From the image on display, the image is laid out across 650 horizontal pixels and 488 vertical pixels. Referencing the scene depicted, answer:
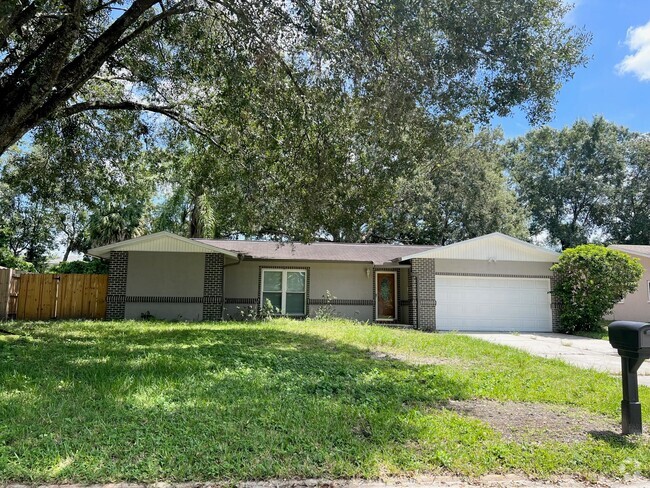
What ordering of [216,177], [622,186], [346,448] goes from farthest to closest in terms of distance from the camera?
[622,186] → [216,177] → [346,448]

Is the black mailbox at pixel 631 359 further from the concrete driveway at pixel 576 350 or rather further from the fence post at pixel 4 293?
the fence post at pixel 4 293

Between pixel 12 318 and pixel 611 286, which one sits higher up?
pixel 611 286

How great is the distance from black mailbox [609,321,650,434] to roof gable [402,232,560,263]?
1212 cm

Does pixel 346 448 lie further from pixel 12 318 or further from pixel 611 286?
pixel 12 318

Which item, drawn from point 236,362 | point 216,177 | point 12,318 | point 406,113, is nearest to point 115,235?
point 12,318

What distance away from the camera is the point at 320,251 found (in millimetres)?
18844

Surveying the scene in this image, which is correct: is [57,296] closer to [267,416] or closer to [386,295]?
[386,295]

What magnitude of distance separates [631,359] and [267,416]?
3.90 m

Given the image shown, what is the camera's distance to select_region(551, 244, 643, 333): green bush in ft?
51.4

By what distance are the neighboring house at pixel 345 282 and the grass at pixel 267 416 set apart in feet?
25.2

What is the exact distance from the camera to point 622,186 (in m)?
34.0

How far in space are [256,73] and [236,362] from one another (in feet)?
18.0

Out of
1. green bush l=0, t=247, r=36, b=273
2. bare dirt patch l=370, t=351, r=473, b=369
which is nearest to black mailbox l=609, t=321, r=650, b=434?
bare dirt patch l=370, t=351, r=473, b=369

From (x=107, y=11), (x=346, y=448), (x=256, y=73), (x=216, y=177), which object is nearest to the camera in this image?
(x=346, y=448)
